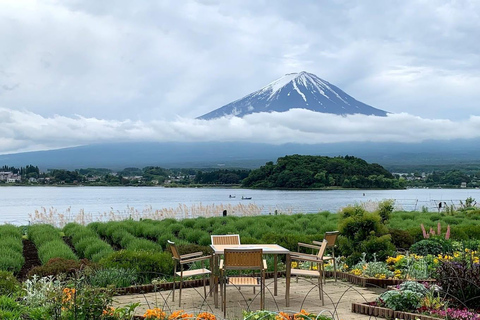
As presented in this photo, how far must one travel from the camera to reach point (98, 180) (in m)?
112

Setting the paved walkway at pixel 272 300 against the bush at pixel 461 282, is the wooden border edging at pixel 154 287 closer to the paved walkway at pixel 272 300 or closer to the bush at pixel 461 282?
the paved walkway at pixel 272 300

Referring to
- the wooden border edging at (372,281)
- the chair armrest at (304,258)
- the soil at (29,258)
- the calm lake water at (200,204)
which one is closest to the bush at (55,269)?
the soil at (29,258)

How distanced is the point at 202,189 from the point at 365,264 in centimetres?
10590

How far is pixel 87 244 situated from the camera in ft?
47.1

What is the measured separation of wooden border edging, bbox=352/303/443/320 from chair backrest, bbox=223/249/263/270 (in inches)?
54.2

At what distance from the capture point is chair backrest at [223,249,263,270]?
7.64 meters

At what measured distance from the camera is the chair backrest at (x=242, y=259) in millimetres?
7641

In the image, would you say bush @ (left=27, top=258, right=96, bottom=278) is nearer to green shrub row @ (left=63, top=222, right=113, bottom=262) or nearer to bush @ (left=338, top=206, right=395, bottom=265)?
green shrub row @ (left=63, top=222, right=113, bottom=262)

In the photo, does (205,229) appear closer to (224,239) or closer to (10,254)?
(10,254)

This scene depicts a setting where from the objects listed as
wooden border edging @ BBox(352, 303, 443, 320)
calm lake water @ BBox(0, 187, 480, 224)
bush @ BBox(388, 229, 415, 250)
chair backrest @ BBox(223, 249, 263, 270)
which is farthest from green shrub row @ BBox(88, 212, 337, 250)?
wooden border edging @ BBox(352, 303, 443, 320)

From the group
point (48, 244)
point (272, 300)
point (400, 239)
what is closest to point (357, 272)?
point (272, 300)

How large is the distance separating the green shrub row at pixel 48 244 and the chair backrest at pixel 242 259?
5887 mm

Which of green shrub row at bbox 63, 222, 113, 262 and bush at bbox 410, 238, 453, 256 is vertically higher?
bush at bbox 410, 238, 453, 256

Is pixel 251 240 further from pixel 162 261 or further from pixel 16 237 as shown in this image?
pixel 16 237
